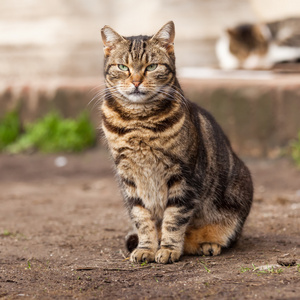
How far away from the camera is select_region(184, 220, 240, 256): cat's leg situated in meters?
3.82

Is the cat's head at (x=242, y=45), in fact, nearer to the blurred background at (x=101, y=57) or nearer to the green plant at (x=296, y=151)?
the blurred background at (x=101, y=57)

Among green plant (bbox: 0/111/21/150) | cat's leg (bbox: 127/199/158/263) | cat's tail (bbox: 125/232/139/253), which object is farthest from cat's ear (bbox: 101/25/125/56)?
green plant (bbox: 0/111/21/150)

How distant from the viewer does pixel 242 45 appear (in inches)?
315

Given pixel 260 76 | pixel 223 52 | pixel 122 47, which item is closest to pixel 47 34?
pixel 223 52

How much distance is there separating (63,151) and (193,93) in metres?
2.04

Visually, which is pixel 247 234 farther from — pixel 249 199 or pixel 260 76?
pixel 260 76

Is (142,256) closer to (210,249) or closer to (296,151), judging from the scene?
(210,249)

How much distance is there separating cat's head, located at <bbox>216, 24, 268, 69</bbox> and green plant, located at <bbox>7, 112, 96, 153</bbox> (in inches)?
82.4

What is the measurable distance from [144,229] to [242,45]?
16.0 ft

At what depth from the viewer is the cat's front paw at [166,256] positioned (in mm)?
3549

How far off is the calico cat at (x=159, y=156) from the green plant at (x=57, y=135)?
4263 mm

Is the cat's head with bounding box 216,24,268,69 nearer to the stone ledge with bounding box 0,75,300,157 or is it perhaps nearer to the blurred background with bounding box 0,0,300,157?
the blurred background with bounding box 0,0,300,157

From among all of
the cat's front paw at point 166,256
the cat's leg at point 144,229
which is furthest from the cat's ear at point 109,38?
the cat's front paw at point 166,256

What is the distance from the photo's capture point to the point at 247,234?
4371 mm
